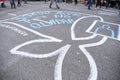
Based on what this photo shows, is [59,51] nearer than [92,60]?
No

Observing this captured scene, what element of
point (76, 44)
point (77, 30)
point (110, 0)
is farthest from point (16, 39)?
point (110, 0)

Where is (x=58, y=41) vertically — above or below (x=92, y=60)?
above

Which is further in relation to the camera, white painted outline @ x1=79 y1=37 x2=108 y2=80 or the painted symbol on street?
the painted symbol on street

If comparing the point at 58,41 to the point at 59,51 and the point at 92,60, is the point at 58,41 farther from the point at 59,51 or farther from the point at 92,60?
the point at 92,60

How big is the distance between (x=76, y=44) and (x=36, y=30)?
2926 mm

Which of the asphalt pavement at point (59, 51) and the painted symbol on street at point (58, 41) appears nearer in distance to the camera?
the asphalt pavement at point (59, 51)

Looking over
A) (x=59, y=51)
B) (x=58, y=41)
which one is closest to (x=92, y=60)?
(x=59, y=51)

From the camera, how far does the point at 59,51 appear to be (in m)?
8.48

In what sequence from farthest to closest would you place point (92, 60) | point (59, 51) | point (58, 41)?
1. point (58, 41)
2. point (59, 51)
3. point (92, 60)

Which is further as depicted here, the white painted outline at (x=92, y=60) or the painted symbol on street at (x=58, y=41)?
the painted symbol on street at (x=58, y=41)

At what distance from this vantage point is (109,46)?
30.2 ft

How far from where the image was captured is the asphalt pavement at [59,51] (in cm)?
666

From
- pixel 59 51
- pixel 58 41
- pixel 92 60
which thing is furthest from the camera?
pixel 58 41

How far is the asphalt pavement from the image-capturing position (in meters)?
6.66
